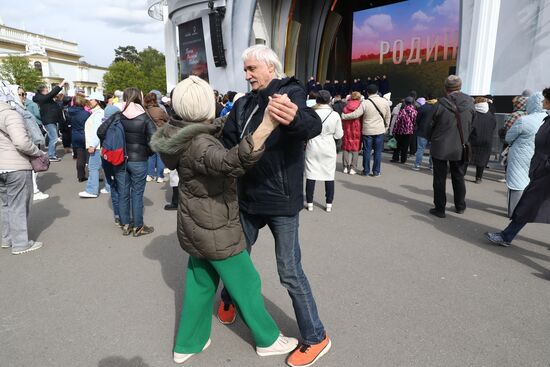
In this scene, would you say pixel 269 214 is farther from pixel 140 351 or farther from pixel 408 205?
pixel 408 205

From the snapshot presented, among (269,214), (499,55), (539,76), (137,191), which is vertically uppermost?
(499,55)

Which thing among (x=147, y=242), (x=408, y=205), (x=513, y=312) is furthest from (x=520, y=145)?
(x=147, y=242)

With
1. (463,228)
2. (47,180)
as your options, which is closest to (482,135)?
(463,228)

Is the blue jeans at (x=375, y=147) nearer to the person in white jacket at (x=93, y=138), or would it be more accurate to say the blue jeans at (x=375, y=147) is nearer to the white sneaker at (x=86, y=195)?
the person in white jacket at (x=93, y=138)

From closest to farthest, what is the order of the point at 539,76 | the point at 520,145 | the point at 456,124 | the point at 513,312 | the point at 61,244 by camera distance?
the point at 513,312 → the point at 61,244 → the point at 520,145 → the point at 456,124 → the point at 539,76

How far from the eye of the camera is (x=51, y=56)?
75812 mm

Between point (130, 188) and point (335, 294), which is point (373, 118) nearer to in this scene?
point (130, 188)

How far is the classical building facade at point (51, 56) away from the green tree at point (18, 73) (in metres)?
7.52

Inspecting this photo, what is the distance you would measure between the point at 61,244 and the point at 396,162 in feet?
27.1

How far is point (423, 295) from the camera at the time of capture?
3.12m

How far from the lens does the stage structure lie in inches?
472

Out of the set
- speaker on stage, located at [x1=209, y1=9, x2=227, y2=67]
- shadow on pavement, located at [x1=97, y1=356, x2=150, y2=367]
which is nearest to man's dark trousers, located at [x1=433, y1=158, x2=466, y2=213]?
shadow on pavement, located at [x1=97, y1=356, x2=150, y2=367]

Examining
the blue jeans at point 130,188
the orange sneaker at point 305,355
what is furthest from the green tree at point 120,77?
the orange sneaker at point 305,355

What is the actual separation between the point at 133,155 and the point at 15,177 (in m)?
1.23
